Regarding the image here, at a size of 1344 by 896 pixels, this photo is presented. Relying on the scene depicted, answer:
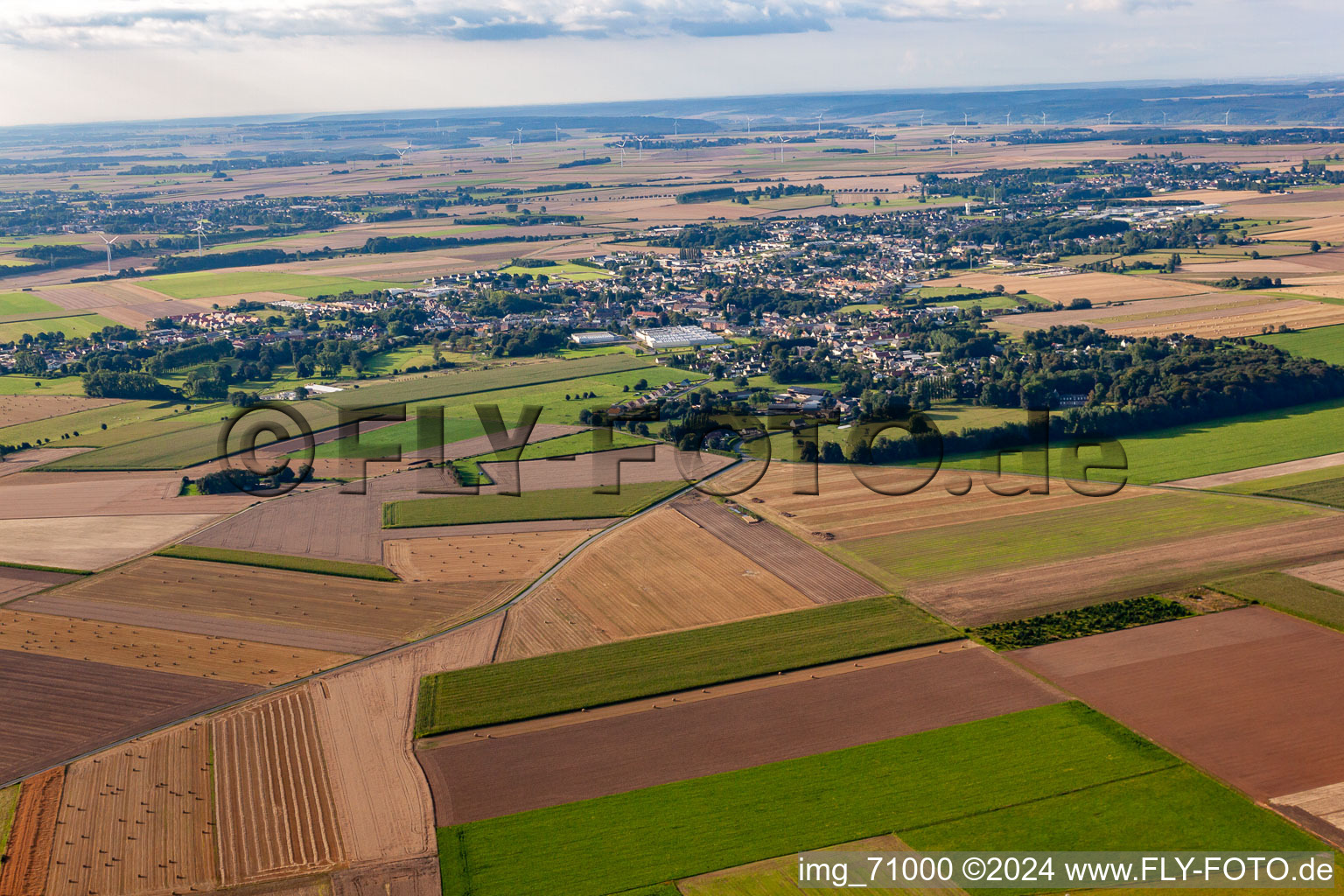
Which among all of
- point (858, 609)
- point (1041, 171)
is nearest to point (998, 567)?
point (858, 609)

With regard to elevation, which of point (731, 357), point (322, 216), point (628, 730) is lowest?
point (628, 730)

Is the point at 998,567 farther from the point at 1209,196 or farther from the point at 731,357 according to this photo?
the point at 1209,196

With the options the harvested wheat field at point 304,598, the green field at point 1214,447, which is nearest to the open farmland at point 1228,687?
the green field at point 1214,447

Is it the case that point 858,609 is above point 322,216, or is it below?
below

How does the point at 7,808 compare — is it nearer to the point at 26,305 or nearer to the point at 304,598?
the point at 304,598

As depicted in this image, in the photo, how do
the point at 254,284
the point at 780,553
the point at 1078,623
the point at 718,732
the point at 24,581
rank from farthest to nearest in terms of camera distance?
the point at 254,284, the point at 780,553, the point at 24,581, the point at 1078,623, the point at 718,732

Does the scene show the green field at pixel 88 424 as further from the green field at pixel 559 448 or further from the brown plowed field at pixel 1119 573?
the brown plowed field at pixel 1119 573

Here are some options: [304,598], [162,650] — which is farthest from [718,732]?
[162,650]
